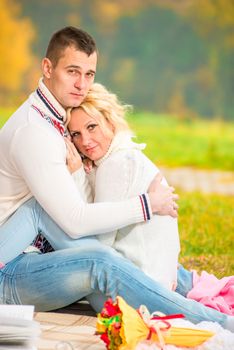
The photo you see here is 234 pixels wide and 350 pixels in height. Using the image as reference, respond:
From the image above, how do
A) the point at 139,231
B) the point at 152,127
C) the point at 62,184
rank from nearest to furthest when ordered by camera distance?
the point at 62,184 → the point at 139,231 → the point at 152,127

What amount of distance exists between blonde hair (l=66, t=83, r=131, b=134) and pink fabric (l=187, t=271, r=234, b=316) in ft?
2.38

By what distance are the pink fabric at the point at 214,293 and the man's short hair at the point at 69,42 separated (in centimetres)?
107

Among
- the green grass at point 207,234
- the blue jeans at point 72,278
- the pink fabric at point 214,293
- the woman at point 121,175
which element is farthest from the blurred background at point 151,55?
the blue jeans at point 72,278

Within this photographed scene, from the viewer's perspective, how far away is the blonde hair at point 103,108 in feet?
10.9

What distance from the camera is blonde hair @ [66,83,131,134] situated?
332 centimetres

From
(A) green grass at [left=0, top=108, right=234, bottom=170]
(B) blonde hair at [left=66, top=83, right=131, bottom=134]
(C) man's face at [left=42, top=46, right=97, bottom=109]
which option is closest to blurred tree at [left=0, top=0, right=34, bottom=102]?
(A) green grass at [left=0, top=108, right=234, bottom=170]

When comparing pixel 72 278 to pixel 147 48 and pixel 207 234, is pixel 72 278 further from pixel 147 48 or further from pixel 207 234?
pixel 147 48

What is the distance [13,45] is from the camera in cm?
1364

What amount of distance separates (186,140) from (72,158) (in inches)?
381

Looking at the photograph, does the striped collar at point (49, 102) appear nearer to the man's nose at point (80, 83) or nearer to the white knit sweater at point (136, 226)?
the man's nose at point (80, 83)

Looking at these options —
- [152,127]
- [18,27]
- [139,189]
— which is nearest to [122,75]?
[152,127]

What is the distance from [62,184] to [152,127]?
1009 cm

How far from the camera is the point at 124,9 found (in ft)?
44.4

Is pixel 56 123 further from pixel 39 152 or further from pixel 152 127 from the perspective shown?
pixel 152 127
